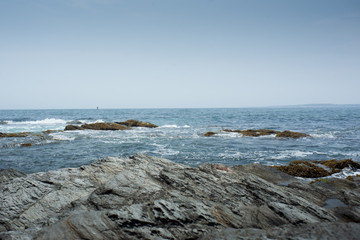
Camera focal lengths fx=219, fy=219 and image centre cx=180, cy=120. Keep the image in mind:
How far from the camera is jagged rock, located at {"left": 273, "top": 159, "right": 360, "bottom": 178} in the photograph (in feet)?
45.7

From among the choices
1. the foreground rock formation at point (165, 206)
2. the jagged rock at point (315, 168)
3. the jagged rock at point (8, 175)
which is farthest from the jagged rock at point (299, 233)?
the jagged rock at point (8, 175)

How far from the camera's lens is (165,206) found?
256 inches

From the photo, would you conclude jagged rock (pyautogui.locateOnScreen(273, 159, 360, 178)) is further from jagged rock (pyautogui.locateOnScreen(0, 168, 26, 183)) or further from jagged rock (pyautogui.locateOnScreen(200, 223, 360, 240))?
jagged rock (pyautogui.locateOnScreen(0, 168, 26, 183))

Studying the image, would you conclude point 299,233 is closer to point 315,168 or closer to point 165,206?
point 165,206

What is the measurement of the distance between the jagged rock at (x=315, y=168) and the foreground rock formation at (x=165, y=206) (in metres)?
3.02

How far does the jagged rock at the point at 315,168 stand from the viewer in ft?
45.7

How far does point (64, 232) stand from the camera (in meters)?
5.69

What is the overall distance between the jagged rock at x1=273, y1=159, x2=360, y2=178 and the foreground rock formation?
3.02 meters

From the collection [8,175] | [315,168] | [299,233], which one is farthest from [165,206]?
[315,168]

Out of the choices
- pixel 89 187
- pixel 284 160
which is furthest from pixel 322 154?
pixel 89 187

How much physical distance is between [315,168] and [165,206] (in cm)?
1241

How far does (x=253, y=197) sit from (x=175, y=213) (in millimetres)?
3148

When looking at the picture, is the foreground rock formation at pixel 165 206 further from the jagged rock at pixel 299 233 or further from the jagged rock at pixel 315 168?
the jagged rock at pixel 315 168

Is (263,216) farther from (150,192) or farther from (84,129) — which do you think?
(84,129)
